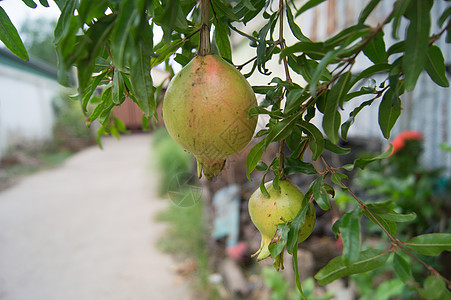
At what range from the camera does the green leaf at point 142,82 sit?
320 millimetres

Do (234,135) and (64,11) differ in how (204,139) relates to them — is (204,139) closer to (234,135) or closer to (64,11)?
(234,135)

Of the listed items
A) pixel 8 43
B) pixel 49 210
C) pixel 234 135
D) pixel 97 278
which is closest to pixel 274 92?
pixel 234 135

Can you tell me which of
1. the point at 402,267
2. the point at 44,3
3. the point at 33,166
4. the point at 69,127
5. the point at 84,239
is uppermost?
the point at 44,3

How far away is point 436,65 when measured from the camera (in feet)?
1.12

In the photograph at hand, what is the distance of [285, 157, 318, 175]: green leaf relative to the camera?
1.43ft

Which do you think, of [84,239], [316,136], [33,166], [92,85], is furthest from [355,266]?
[33,166]

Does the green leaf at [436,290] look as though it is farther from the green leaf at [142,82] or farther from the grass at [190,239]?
the grass at [190,239]

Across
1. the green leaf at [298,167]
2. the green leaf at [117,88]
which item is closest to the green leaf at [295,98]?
the green leaf at [298,167]

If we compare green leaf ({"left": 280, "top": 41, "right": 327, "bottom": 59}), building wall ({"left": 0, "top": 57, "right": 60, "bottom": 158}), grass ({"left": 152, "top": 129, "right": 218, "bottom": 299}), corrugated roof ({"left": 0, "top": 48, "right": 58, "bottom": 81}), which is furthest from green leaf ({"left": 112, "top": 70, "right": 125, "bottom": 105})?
building wall ({"left": 0, "top": 57, "right": 60, "bottom": 158})

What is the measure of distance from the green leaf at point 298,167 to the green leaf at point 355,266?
108 mm

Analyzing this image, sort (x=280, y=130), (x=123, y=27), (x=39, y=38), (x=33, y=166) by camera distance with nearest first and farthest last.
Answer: (x=123, y=27), (x=280, y=130), (x=33, y=166), (x=39, y=38)

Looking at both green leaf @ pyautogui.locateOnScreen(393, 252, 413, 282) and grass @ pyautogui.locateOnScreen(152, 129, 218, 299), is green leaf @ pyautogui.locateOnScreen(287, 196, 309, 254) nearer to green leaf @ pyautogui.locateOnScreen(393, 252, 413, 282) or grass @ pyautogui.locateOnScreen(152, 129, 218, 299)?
green leaf @ pyautogui.locateOnScreen(393, 252, 413, 282)

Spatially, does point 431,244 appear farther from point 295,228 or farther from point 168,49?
point 168,49

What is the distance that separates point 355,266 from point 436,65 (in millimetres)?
238
